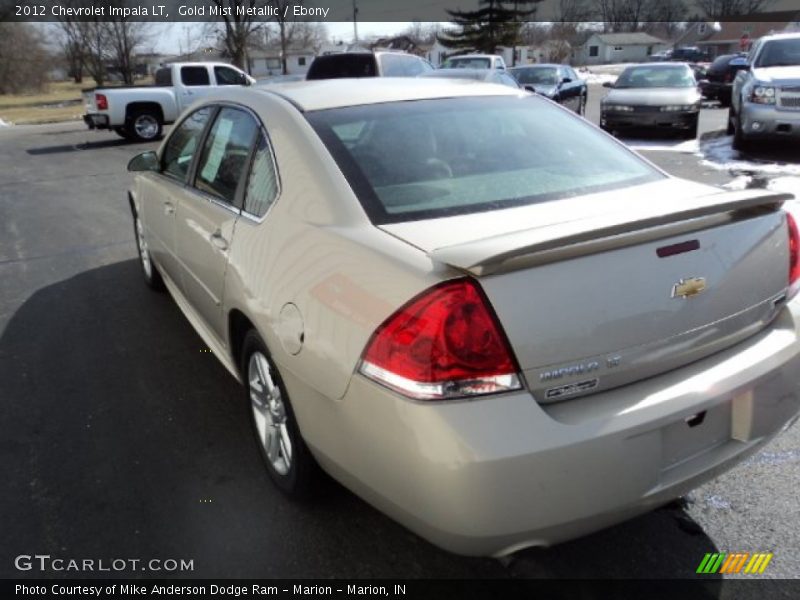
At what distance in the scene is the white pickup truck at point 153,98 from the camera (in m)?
16.7

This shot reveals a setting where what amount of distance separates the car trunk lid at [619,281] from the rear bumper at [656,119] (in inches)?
454

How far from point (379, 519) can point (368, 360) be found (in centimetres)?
96

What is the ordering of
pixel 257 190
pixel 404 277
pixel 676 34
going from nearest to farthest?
pixel 404 277, pixel 257 190, pixel 676 34

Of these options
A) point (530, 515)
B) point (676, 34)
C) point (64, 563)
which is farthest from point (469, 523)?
point (676, 34)

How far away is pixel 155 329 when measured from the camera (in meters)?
4.68

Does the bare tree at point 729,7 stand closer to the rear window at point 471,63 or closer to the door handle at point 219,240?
the rear window at point 471,63

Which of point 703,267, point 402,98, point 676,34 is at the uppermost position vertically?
point 676,34

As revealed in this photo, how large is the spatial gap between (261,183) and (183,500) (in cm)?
137

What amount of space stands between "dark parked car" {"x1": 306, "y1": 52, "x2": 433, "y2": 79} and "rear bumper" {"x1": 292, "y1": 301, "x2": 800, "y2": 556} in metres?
11.6

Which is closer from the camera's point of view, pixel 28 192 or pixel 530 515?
pixel 530 515

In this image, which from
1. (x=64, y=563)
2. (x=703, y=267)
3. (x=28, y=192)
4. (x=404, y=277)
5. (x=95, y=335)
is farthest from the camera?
(x=28, y=192)

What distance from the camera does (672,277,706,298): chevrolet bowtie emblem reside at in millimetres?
2068

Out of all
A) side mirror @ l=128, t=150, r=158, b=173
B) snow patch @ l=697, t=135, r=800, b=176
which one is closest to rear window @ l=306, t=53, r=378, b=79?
snow patch @ l=697, t=135, r=800, b=176

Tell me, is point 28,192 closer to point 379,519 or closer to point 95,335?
point 95,335
